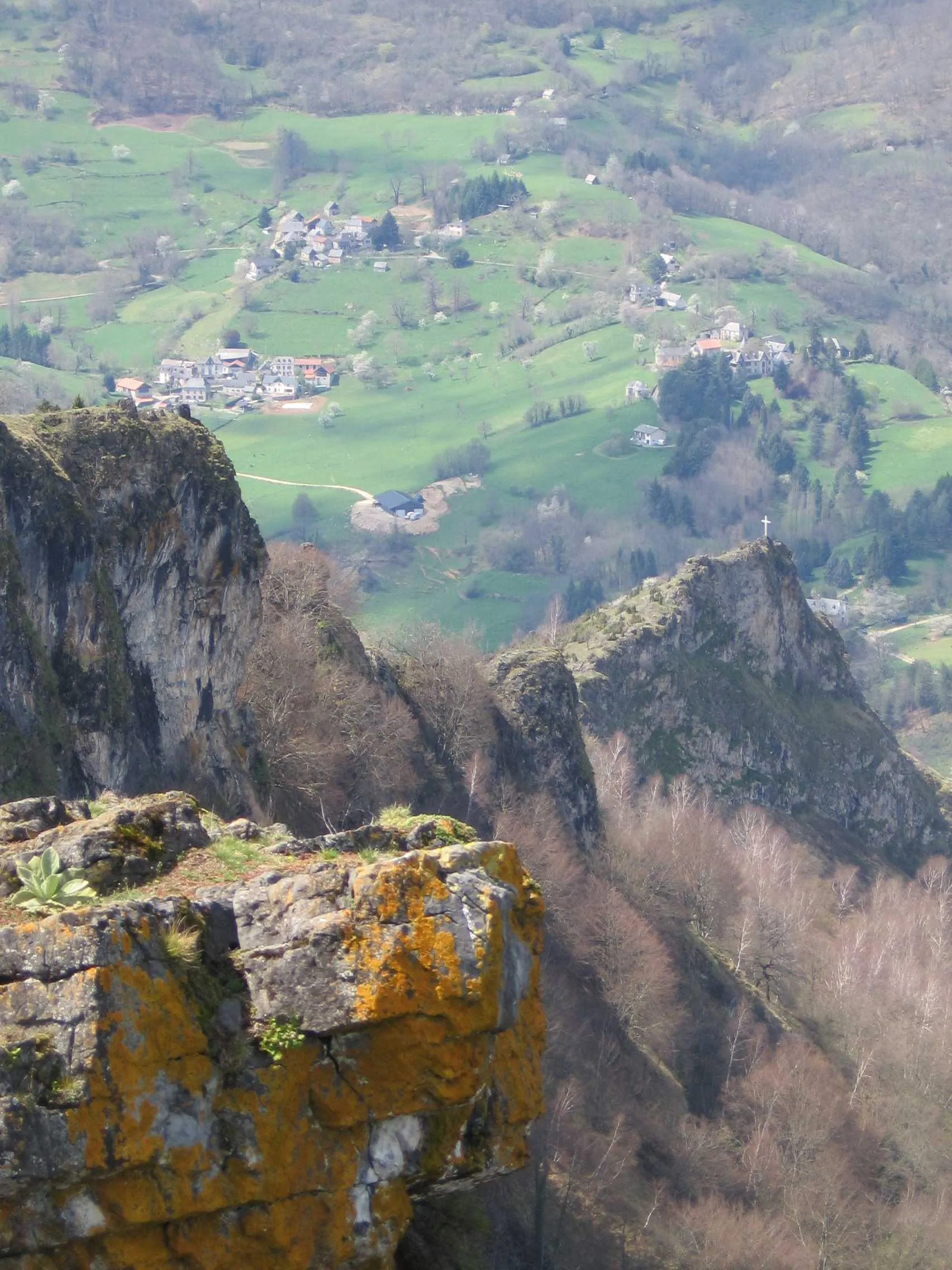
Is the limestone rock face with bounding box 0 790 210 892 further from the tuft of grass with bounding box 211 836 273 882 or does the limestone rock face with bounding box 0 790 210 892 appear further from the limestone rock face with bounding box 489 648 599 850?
the limestone rock face with bounding box 489 648 599 850

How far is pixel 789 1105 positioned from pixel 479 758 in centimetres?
1676

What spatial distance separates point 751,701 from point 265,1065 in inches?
3408

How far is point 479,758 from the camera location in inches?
2655

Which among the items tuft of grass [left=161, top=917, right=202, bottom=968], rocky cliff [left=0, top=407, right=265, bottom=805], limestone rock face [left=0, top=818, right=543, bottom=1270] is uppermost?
tuft of grass [left=161, top=917, right=202, bottom=968]

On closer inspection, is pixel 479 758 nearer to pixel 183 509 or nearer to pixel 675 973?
pixel 675 973

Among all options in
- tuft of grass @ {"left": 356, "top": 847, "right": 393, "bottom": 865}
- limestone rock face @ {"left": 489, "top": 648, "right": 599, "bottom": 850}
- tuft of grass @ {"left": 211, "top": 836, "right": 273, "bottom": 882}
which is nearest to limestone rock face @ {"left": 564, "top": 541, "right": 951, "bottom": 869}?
limestone rock face @ {"left": 489, "top": 648, "right": 599, "bottom": 850}

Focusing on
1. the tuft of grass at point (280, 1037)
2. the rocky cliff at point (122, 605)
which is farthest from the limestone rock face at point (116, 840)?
the rocky cliff at point (122, 605)

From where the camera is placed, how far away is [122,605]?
140 feet

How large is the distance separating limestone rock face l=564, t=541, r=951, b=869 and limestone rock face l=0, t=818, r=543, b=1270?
73969 millimetres

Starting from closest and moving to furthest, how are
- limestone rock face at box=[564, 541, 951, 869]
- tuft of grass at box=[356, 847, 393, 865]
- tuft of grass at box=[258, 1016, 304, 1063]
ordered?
1. tuft of grass at box=[258, 1016, 304, 1063]
2. tuft of grass at box=[356, 847, 393, 865]
3. limestone rock face at box=[564, 541, 951, 869]

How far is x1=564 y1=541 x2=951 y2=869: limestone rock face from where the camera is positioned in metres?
95.9

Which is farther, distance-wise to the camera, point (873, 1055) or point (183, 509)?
point (873, 1055)

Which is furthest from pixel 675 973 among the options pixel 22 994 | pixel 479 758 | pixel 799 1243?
pixel 22 994

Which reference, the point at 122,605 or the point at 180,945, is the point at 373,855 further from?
the point at 122,605
